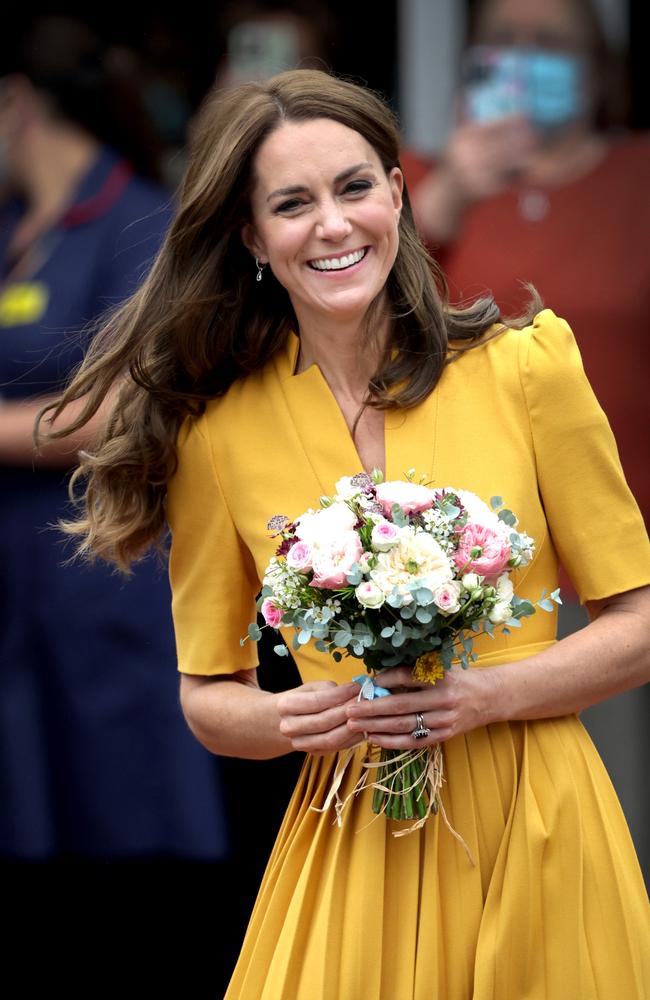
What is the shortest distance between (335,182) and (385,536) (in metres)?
0.66

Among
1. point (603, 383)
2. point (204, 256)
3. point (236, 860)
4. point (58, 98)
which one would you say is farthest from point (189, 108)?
point (204, 256)

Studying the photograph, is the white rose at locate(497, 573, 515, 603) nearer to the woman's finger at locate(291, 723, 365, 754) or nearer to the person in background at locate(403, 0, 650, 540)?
the woman's finger at locate(291, 723, 365, 754)

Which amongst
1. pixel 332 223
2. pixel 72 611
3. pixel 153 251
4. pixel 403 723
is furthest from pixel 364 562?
pixel 72 611

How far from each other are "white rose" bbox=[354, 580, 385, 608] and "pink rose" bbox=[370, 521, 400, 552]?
0.20 ft

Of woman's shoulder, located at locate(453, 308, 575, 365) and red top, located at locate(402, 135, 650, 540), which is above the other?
red top, located at locate(402, 135, 650, 540)

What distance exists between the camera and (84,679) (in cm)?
478

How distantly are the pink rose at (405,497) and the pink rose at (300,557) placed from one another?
0.13m

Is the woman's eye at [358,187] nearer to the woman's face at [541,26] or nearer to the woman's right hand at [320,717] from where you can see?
the woman's right hand at [320,717]

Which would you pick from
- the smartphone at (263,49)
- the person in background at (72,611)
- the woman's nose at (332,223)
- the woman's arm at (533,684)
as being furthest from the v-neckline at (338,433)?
the smartphone at (263,49)

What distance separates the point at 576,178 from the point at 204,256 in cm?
197

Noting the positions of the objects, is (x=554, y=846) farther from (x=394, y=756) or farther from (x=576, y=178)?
(x=576, y=178)

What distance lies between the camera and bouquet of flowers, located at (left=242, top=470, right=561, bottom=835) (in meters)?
2.51

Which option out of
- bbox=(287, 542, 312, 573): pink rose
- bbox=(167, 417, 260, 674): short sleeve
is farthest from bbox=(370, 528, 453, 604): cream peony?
bbox=(167, 417, 260, 674): short sleeve

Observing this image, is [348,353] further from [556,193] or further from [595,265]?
[556,193]
